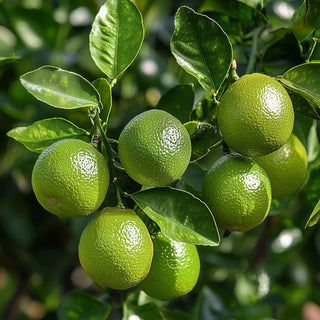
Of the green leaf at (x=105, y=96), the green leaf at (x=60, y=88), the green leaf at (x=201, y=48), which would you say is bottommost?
the green leaf at (x=105, y=96)

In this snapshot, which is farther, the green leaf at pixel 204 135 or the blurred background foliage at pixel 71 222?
the blurred background foliage at pixel 71 222

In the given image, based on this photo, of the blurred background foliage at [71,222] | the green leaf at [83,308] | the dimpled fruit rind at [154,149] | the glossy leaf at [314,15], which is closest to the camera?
the dimpled fruit rind at [154,149]

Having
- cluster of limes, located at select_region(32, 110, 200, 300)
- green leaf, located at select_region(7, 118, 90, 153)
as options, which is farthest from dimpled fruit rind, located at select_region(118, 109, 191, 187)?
green leaf, located at select_region(7, 118, 90, 153)

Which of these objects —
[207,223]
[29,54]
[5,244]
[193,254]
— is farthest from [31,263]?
[207,223]

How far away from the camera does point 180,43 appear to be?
31.6 inches

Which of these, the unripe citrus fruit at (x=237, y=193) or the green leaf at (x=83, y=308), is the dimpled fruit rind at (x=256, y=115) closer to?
Answer: the unripe citrus fruit at (x=237, y=193)

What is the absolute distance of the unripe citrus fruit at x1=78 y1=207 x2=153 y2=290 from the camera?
2.30ft

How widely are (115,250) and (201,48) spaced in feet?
1.21

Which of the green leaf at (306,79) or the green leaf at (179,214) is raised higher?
the green leaf at (306,79)

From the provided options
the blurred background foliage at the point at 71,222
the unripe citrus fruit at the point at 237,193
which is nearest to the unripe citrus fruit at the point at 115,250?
the unripe citrus fruit at the point at 237,193

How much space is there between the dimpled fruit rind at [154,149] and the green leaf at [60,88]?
0.31 feet

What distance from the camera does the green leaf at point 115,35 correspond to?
2.65 ft

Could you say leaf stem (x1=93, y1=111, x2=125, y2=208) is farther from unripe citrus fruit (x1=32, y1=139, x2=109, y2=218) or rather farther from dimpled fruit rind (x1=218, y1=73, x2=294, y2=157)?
dimpled fruit rind (x1=218, y1=73, x2=294, y2=157)

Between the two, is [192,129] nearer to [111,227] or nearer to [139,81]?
[111,227]
